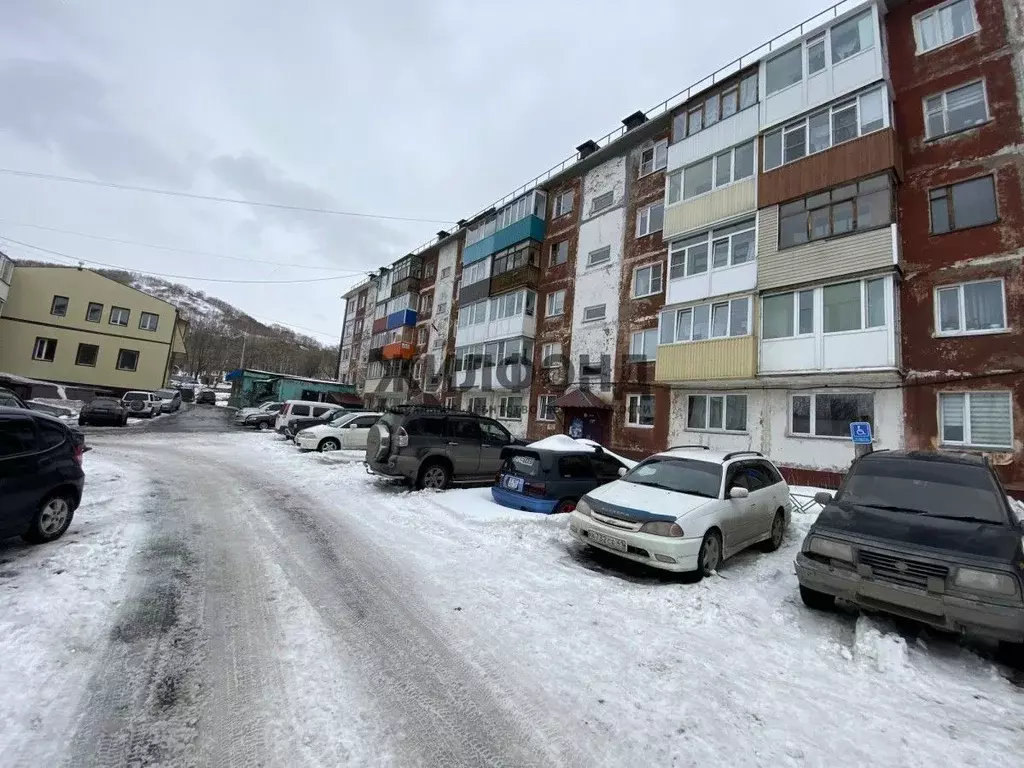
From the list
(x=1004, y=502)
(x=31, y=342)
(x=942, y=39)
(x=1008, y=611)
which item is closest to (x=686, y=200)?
(x=942, y=39)

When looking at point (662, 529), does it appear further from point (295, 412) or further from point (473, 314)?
point (473, 314)

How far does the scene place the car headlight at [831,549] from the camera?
15.7ft

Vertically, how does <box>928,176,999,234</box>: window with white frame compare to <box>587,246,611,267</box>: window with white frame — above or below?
below

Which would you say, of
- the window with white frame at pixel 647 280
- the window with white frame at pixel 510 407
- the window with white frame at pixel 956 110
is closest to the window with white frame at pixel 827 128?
the window with white frame at pixel 956 110

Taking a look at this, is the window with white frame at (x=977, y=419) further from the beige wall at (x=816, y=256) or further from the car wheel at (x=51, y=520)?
the car wheel at (x=51, y=520)

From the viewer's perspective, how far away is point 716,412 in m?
17.1

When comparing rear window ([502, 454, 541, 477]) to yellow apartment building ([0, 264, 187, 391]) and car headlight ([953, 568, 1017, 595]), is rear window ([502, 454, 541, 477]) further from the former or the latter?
yellow apartment building ([0, 264, 187, 391])

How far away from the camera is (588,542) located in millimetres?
6582

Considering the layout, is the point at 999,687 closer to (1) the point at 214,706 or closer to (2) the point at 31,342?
(1) the point at 214,706

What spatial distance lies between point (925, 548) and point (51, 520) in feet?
32.0

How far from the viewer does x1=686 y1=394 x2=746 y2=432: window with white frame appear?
53.6 ft

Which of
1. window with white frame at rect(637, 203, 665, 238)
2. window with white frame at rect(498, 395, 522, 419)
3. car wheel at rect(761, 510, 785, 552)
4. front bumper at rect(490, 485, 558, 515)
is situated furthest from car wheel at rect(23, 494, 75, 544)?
window with white frame at rect(637, 203, 665, 238)

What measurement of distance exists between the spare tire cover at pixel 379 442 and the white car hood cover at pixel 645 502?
5387 millimetres

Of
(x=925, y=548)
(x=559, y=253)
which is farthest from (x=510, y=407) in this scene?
(x=925, y=548)
